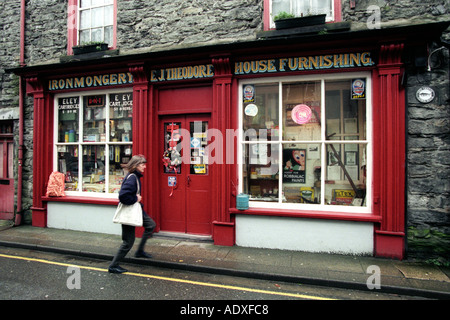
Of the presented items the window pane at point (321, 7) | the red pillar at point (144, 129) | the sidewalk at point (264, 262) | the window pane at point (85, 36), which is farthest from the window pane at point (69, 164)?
the window pane at point (321, 7)

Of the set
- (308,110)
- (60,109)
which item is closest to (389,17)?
(308,110)

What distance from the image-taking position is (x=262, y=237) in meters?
5.70

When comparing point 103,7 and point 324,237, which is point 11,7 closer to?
point 103,7

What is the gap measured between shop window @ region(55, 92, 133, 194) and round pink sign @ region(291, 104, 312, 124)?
12.7 feet

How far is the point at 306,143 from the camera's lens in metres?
5.82

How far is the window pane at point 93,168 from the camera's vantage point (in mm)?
7074

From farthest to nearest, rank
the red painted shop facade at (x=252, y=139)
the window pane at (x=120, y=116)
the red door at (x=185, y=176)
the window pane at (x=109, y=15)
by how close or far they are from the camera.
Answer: the window pane at (x=109, y=15)
the window pane at (x=120, y=116)
the red door at (x=185, y=176)
the red painted shop facade at (x=252, y=139)

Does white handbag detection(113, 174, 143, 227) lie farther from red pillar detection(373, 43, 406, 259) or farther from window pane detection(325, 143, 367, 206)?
red pillar detection(373, 43, 406, 259)

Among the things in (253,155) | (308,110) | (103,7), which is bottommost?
(253,155)

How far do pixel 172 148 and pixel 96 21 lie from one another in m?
3.97

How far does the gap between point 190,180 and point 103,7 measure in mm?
4992

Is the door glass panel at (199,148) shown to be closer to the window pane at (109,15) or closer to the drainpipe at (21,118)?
the window pane at (109,15)

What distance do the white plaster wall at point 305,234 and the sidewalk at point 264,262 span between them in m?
0.16

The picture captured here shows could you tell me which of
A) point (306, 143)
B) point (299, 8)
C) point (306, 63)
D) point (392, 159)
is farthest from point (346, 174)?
point (299, 8)
